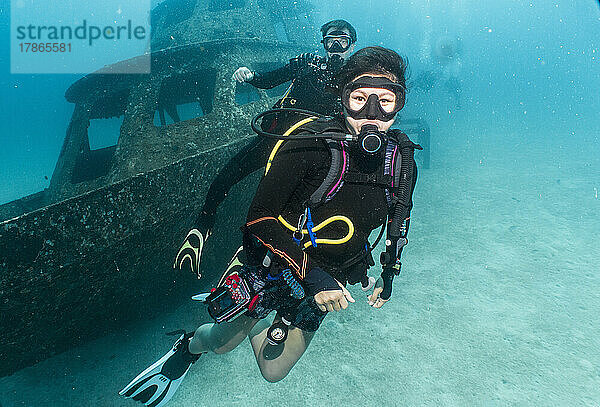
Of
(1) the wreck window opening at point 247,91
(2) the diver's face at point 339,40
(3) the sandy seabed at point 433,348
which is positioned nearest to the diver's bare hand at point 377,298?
(3) the sandy seabed at point 433,348

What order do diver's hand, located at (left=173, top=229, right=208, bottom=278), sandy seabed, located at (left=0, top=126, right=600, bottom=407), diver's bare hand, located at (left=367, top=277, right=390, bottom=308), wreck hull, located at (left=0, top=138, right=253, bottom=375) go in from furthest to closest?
sandy seabed, located at (left=0, top=126, right=600, bottom=407), diver's hand, located at (left=173, top=229, right=208, bottom=278), diver's bare hand, located at (left=367, top=277, right=390, bottom=308), wreck hull, located at (left=0, top=138, right=253, bottom=375)

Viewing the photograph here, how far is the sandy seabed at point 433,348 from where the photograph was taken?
10.2 ft

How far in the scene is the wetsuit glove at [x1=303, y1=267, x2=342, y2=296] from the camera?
172cm

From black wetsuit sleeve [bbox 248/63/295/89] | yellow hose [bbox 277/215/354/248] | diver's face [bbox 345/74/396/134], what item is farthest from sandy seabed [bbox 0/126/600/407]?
black wetsuit sleeve [bbox 248/63/295/89]

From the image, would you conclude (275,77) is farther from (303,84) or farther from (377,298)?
(377,298)

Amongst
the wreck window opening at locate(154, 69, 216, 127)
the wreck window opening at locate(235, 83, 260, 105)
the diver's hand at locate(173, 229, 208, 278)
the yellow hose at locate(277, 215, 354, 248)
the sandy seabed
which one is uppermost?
the wreck window opening at locate(235, 83, 260, 105)

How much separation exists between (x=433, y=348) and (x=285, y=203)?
299 centimetres

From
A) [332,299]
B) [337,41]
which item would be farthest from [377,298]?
[337,41]

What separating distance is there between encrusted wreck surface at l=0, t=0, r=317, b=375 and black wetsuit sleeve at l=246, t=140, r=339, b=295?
149cm

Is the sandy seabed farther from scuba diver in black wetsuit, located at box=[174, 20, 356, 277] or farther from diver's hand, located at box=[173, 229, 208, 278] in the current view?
scuba diver in black wetsuit, located at box=[174, 20, 356, 277]

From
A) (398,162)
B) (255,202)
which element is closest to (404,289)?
(398,162)

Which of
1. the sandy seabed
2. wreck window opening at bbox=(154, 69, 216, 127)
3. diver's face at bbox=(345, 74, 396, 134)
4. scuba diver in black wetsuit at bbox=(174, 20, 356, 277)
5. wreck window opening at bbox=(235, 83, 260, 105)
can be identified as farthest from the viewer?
wreck window opening at bbox=(235, 83, 260, 105)

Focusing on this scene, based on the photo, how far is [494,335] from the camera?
376cm

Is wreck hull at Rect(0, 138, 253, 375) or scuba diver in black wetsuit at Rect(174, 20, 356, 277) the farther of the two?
scuba diver in black wetsuit at Rect(174, 20, 356, 277)
